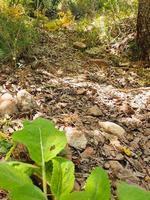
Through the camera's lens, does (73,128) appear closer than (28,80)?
Yes

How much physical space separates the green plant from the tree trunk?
7.60 feet

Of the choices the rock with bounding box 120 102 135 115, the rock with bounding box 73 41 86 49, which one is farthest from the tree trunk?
the rock with bounding box 120 102 135 115

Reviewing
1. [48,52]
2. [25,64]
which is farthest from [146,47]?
[25,64]

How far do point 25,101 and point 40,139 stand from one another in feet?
2.61

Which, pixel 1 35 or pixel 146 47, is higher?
pixel 1 35

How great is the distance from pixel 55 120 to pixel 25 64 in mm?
951

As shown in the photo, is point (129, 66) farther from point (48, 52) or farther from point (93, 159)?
point (93, 159)

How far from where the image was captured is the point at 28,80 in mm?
2844

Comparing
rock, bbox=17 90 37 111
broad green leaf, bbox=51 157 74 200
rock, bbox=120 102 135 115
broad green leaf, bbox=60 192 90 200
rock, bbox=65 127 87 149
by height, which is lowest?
rock, bbox=120 102 135 115

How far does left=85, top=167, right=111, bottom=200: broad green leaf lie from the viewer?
1.34 meters

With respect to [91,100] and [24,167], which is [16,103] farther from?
[24,167]

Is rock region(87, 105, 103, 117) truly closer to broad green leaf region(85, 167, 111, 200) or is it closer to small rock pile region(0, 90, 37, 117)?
small rock pile region(0, 90, 37, 117)

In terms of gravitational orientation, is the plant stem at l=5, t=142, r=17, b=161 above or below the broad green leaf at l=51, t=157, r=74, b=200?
below

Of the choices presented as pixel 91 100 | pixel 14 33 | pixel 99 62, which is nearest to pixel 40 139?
pixel 91 100
